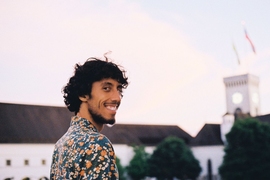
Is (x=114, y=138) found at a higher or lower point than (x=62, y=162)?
higher

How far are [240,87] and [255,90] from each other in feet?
11.0

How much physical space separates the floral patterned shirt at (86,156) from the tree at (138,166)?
4370cm

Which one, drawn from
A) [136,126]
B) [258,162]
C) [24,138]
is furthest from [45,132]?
[258,162]

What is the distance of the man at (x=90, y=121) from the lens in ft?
5.81

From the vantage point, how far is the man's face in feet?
6.63

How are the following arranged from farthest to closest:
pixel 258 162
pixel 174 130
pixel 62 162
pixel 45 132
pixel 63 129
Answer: pixel 174 130 < pixel 63 129 < pixel 45 132 < pixel 258 162 < pixel 62 162

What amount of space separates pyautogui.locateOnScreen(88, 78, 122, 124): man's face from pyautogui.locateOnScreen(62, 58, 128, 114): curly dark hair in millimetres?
24

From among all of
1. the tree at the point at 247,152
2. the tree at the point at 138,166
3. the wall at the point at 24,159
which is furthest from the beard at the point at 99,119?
the tree at the point at 138,166

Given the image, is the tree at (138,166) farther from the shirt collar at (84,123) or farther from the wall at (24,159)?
the shirt collar at (84,123)

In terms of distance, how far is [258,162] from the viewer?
38438mm

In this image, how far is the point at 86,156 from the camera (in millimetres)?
1780

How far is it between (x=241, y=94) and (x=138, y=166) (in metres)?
37.8

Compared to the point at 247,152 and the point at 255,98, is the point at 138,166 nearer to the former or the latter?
the point at 247,152

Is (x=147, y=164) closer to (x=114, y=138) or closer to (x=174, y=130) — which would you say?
(x=114, y=138)
